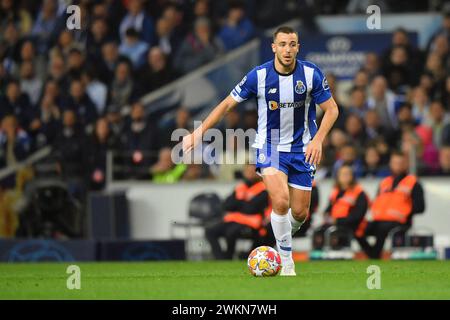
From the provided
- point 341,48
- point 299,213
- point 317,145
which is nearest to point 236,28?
point 341,48

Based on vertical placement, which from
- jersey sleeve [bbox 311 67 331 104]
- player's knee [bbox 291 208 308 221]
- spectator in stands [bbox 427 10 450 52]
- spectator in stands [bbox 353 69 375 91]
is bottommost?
player's knee [bbox 291 208 308 221]

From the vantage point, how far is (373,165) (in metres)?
17.7

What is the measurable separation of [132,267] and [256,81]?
365 cm

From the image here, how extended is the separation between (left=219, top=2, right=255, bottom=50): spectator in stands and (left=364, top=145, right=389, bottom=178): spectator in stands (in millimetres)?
3774

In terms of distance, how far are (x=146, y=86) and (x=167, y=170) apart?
2485 mm

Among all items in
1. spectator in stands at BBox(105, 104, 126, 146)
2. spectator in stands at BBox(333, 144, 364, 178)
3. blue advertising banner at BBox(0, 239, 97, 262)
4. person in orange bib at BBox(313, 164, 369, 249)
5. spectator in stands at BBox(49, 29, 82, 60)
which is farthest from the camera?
spectator in stands at BBox(49, 29, 82, 60)

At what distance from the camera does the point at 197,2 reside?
68.7 feet

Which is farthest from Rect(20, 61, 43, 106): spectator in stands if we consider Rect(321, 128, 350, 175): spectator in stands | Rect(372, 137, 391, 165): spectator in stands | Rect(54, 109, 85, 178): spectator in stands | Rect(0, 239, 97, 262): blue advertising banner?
Rect(372, 137, 391, 165): spectator in stands

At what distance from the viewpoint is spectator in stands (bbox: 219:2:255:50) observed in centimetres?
2044

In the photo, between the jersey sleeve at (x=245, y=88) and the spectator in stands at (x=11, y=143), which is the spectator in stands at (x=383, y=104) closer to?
the spectator in stands at (x=11, y=143)

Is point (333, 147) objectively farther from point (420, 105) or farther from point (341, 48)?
point (341, 48)

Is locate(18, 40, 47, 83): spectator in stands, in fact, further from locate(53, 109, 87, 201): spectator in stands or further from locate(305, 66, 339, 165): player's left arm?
locate(305, 66, 339, 165): player's left arm
